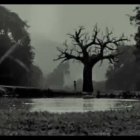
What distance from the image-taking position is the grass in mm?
11688

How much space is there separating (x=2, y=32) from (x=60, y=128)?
4688 centimetres

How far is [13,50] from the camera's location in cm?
5475

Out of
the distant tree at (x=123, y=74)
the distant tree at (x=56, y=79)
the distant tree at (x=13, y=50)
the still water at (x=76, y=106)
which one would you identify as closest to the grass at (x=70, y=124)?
the still water at (x=76, y=106)

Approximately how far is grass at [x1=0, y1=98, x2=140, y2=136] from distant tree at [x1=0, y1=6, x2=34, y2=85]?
3603 centimetres

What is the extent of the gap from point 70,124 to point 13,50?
42.8 meters

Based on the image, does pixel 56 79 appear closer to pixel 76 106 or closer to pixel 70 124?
pixel 76 106

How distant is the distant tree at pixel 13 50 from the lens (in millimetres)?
51500

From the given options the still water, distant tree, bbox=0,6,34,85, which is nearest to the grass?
the still water

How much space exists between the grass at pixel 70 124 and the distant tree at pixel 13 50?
36033 mm

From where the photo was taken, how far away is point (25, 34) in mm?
59094

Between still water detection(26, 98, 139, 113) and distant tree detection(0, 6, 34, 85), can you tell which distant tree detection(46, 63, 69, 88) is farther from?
still water detection(26, 98, 139, 113)

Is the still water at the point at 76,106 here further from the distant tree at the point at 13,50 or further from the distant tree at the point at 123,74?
the distant tree at the point at 123,74
